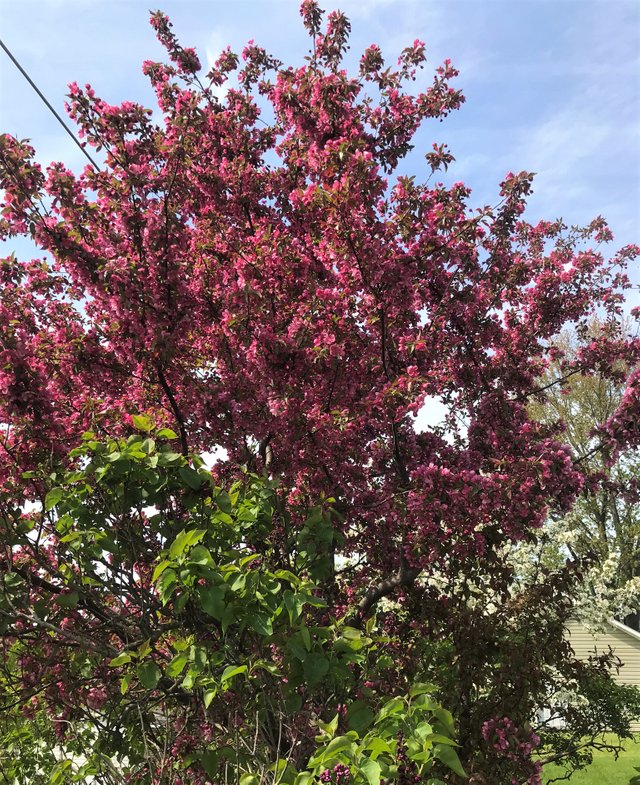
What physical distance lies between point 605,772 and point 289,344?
43.6ft

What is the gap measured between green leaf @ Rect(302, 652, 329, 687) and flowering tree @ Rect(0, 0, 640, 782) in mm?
779

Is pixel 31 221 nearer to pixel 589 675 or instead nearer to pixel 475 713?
pixel 475 713

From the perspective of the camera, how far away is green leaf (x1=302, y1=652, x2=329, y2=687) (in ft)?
7.93

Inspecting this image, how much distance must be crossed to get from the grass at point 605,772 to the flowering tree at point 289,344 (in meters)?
8.07

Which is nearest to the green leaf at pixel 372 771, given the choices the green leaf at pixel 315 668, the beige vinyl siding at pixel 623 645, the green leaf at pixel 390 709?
the green leaf at pixel 390 709

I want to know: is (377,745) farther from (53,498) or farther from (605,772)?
(605,772)

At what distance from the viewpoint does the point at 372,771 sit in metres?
1.81

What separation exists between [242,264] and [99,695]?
3.95 metres

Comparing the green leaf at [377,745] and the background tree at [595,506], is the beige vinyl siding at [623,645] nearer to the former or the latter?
the background tree at [595,506]

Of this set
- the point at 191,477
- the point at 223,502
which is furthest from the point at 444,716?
the point at 191,477

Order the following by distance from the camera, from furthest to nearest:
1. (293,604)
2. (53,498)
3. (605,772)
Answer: (605,772) < (53,498) < (293,604)

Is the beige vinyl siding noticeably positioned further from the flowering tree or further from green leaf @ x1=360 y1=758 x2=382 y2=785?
green leaf @ x1=360 y1=758 x2=382 y2=785

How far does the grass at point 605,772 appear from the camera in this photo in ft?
39.1

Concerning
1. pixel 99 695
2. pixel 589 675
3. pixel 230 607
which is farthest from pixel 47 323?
pixel 589 675
